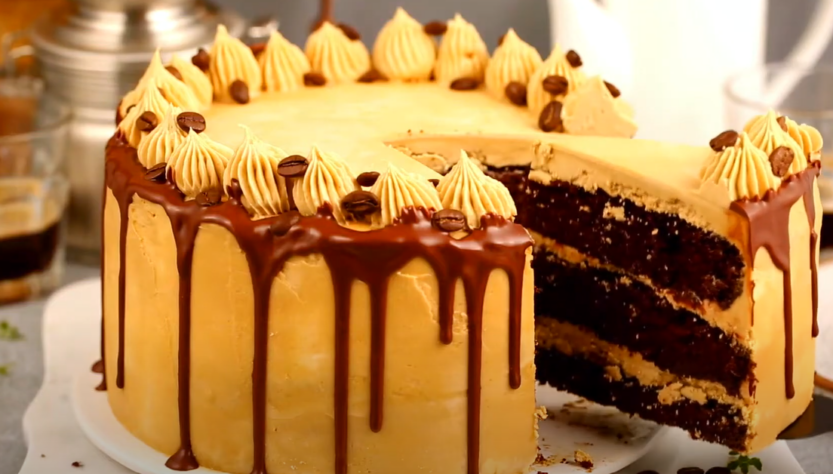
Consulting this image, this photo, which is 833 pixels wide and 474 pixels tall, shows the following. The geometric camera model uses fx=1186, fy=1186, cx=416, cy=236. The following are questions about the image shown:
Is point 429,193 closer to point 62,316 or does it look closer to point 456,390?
point 456,390

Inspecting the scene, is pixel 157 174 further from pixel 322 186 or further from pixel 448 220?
pixel 448 220

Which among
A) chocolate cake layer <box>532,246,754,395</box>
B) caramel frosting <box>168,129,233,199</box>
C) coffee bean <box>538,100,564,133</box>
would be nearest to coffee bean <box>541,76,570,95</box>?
coffee bean <box>538,100,564,133</box>

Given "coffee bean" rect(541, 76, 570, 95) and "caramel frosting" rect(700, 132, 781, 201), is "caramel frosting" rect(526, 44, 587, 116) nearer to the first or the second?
"coffee bean" rect(541, 76, 570, 95)

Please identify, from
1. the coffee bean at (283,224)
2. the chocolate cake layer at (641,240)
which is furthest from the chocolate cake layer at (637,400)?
the coffee bean at (283,224)

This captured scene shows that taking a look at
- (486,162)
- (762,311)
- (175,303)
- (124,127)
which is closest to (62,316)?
(124,127)

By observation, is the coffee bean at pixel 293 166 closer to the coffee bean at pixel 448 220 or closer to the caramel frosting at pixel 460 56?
the coffee bean at pixel 448 220
